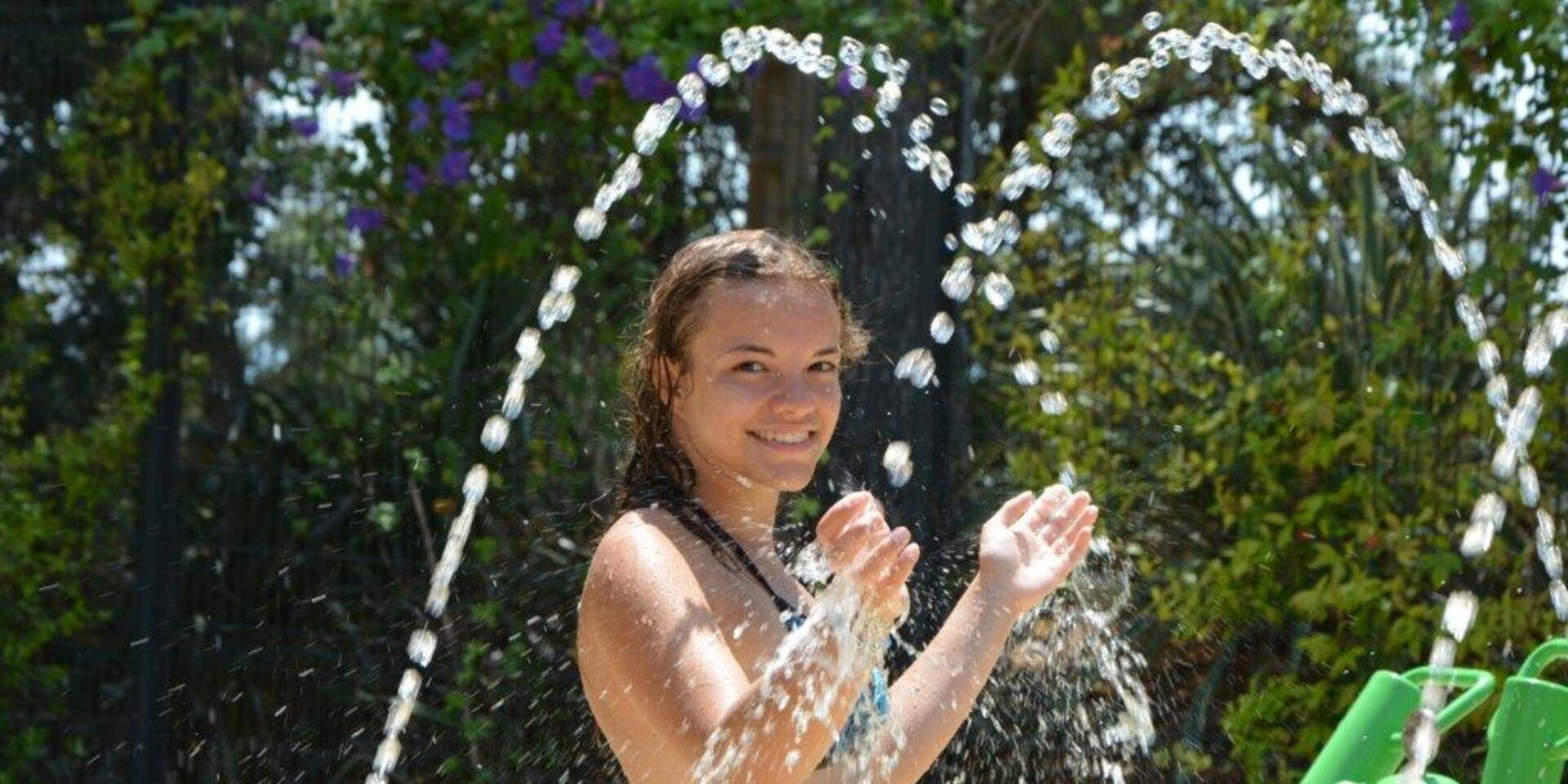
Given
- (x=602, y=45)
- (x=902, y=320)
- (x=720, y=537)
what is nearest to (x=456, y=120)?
(x=602, y=45)

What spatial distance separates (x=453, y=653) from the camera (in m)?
4.56

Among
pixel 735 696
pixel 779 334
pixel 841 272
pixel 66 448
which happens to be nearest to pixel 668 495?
pixel 779 334

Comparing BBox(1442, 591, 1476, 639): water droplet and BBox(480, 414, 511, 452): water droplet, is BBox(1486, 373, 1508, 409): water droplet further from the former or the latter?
BBox(480, 414, 511, 452): water droplet

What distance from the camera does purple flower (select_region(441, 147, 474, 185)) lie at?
4.86 meters

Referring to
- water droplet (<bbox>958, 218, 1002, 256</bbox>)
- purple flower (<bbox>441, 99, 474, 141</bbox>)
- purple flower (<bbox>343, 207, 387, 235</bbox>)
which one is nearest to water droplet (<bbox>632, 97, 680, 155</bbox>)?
purple flower (<bbox>441, 99, 474, 141</bbox>)

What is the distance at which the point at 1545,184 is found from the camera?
13.1ft

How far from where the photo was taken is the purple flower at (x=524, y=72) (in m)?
4.77

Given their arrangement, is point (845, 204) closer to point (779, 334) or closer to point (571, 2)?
point (571, 2)

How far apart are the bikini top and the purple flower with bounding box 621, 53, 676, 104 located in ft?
8.00

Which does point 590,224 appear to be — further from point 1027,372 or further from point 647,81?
point 1027,372

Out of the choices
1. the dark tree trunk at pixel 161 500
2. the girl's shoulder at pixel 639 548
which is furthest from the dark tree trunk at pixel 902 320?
the girl's shoulder at pixel 639 548

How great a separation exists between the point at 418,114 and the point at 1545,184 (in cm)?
228

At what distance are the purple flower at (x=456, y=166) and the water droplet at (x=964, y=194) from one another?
3.65 feet

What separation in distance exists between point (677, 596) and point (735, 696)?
0.48 feet
